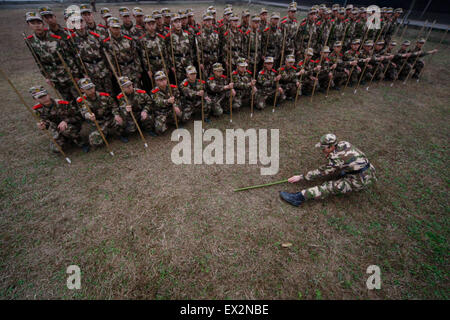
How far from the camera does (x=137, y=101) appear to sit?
5.53 meters

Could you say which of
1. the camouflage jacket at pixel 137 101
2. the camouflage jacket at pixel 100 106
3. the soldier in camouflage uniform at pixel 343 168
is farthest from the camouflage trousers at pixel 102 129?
the soldier in camouflage uniform at pixel 343 168

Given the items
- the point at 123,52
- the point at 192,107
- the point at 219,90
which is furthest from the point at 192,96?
the point at 123,52

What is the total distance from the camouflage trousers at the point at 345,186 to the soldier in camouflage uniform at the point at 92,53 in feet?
21.9

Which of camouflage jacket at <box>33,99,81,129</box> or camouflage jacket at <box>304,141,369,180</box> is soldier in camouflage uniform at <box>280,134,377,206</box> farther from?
camouflage jacket at <box>33,99,81,129</box>

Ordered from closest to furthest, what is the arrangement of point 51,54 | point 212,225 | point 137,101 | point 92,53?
point 212,225 → point 51,54 → point 137,101 → point 92,53

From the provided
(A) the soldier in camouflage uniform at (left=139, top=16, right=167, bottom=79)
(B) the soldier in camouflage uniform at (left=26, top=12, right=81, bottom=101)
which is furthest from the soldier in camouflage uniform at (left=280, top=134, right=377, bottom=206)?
(B) the soldier in camouflage uniform at (left=26, top=12, right=81, bottom=101)

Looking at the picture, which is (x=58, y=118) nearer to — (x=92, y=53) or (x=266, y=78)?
(x=92, y=53)

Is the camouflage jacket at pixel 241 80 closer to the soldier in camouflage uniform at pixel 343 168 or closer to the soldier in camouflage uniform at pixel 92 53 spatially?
the soldier in camouflage uniform at pixel 343 168

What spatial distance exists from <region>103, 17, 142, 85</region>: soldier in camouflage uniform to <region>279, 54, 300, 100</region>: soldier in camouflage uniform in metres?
4.81

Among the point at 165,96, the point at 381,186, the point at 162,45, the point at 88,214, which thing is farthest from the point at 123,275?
the point at 162,45

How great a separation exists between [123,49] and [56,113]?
2.62m

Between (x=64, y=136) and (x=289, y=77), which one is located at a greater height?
(x=289, y=77)

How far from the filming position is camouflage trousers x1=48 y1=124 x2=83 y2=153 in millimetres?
5117

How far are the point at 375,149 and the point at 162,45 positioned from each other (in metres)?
7.22
